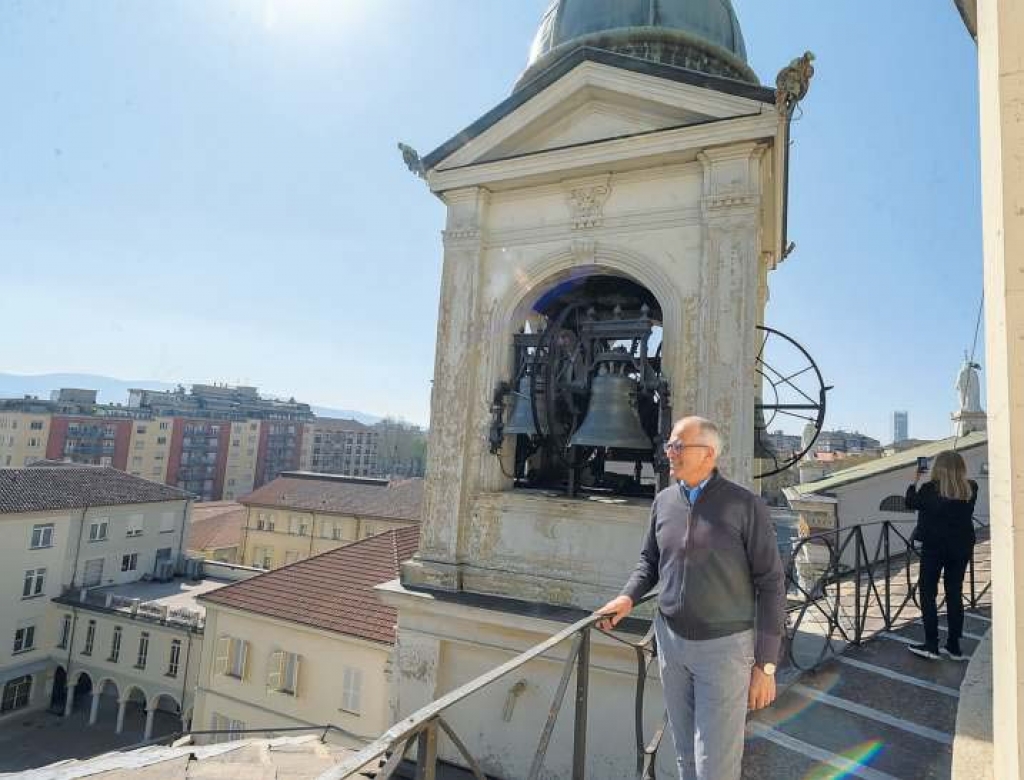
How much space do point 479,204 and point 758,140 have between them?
2665 millimetres

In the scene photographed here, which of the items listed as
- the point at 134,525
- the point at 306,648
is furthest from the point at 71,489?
the point at 306,648

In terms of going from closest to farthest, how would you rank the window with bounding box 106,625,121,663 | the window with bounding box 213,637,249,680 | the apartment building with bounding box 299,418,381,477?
1. the window with bounding box 213,637,249,680
2. the window with bounding box 106,625,121,663
3. the apartment building with bounding box 299,418,381,477

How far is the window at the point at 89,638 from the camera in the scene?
26.2m

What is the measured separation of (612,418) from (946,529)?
9.46 ft

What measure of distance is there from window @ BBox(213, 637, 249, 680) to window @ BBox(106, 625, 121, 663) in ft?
49.0

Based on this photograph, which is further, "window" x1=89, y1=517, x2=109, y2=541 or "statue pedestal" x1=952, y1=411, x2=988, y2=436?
"window" x1=89, y1=517, x2=109, y2=541

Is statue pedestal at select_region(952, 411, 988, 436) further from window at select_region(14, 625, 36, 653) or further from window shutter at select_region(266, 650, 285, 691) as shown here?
window at select_region(14, 625, 36, 653)

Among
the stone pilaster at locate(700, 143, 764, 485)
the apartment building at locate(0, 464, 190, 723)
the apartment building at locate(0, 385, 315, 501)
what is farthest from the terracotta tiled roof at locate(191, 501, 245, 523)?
the stone pilaster at locate(700, 143, 764, 485)

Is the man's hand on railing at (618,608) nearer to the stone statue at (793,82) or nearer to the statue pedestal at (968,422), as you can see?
the stone statue at (793,82)

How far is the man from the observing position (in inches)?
96.2

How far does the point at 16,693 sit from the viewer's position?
26.0m

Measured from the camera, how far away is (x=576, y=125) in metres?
5.85

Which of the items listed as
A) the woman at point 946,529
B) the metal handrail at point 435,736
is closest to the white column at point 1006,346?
the metal handrail at point 435,736

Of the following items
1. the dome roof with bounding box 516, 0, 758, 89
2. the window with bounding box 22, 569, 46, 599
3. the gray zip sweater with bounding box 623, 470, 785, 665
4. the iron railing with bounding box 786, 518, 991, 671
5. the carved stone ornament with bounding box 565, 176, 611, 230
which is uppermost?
the dome roof with bounding box 516, 0, 758, 89
